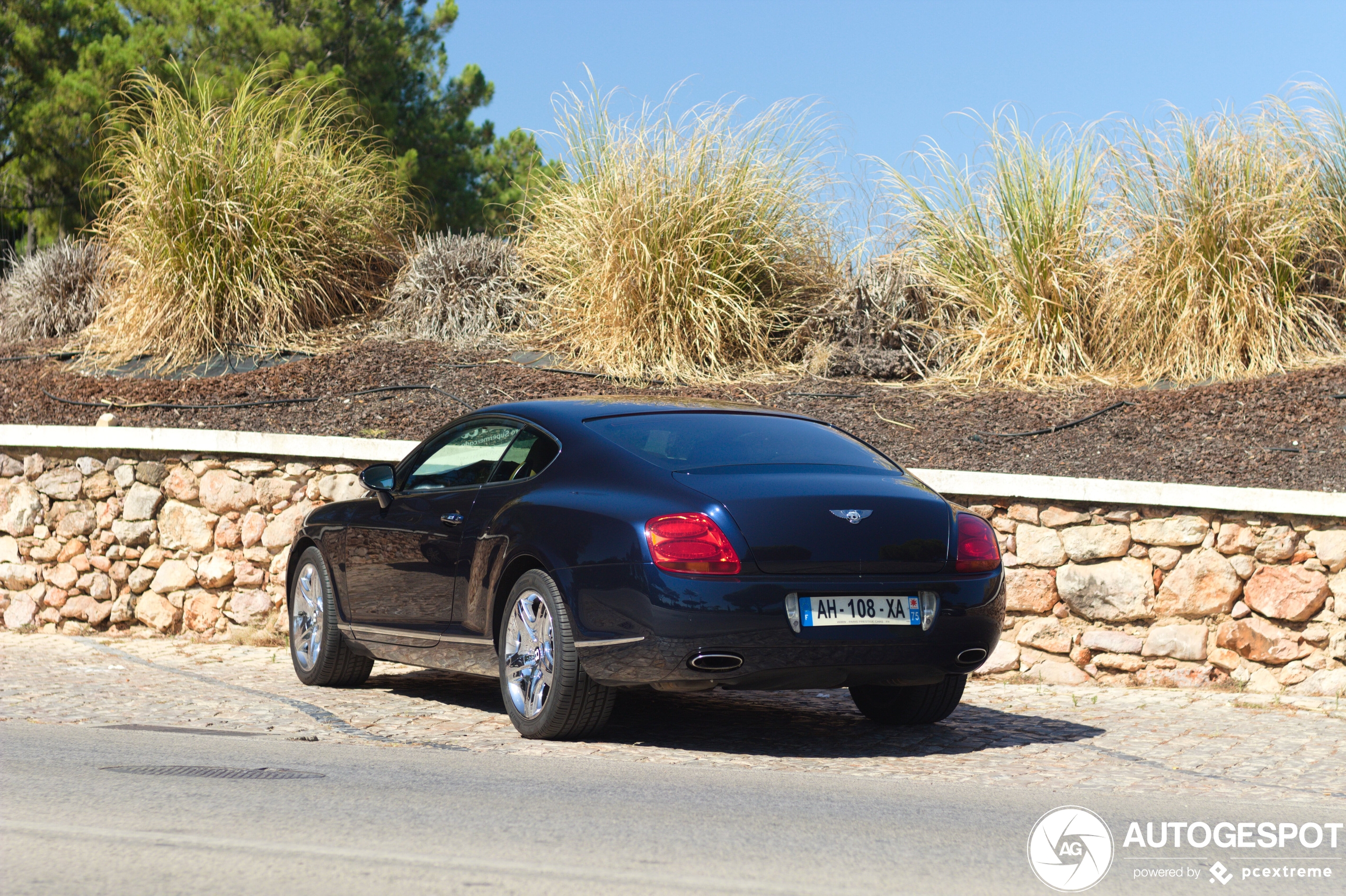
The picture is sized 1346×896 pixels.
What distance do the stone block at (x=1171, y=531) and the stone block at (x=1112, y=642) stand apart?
0.59 metres

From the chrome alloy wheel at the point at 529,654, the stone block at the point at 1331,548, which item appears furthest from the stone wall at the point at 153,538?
the stone block at the point at 1331,548

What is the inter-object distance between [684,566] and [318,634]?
317 centimetres

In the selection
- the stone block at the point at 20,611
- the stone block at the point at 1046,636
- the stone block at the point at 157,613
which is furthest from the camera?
the stone block at the point at 20,611

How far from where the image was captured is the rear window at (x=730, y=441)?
616 centimetres

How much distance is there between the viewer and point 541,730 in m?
6.10

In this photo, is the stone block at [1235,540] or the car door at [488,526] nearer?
the car door at [488,526]

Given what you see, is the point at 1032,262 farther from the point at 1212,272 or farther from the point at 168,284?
the point at 168,284

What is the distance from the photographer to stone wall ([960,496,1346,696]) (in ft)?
27.1

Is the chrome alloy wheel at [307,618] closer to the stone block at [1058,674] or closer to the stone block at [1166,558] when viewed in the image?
the stone block at [1058,674]

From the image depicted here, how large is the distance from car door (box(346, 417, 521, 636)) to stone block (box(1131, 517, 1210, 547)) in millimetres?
4069

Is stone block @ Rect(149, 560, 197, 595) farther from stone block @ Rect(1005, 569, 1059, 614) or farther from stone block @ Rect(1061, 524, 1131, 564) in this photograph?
stone block @ Rect(1061, 524, 1131, 564)

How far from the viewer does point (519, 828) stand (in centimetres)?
443

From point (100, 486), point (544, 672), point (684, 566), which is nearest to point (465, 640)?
point (544, 672)

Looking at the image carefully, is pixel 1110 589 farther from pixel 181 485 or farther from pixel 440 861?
pixel 181 485
